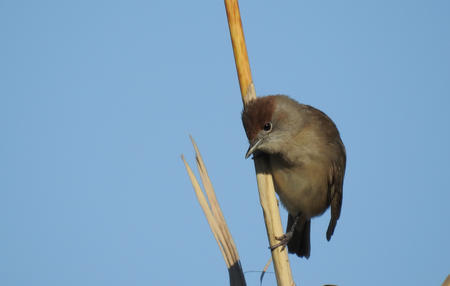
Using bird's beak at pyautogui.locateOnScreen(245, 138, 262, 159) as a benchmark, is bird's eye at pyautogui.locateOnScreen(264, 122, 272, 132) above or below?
above

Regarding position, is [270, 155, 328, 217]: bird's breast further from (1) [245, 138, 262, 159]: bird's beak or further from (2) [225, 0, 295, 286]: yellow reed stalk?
(2) [225, 0, 295, 286]: yellow reed stalk

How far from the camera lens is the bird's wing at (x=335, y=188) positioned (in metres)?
4.62

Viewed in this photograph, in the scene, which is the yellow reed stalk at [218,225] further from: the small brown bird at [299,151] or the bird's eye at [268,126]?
the bird's eye at [268,126]

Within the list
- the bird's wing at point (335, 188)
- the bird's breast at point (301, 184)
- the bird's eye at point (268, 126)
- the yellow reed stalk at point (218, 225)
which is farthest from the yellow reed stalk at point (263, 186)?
the bird's wing at point (335, 188)

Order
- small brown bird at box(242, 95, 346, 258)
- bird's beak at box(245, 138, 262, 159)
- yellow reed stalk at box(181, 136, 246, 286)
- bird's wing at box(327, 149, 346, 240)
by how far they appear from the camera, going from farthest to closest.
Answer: bird's wing at box(327, 149, 346, 240), small brown bird at box(242, 95, 346, 258), bird's beak at box(245, 138, 262, 159), yellow reed stalk at box(181, 136, 246, 286)

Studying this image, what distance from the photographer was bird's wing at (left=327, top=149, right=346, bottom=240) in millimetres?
4617

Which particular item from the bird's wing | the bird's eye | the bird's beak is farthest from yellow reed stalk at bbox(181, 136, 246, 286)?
the bird's wing

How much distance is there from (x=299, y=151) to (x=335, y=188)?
2.65 ft

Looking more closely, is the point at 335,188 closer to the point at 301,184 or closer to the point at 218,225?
the point at 301,184

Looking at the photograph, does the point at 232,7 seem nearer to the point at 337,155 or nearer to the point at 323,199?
the point at 337,155

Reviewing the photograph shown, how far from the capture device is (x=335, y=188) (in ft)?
15.6

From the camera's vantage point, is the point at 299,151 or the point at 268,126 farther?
the point at 299,151

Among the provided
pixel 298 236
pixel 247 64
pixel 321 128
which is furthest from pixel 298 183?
pixel 247 64

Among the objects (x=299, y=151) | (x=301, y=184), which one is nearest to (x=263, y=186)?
Result: (x=299, y=151)
